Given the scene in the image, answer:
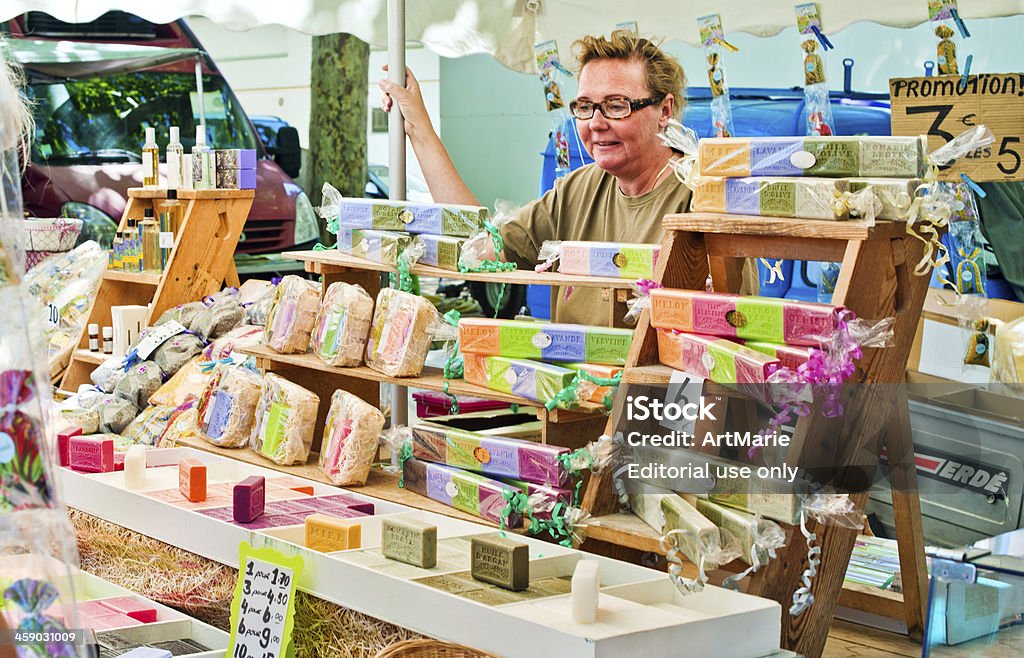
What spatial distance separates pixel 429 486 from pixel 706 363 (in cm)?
100

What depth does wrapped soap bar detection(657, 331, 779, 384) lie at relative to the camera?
2350 millimetres

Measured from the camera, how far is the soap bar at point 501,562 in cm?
235

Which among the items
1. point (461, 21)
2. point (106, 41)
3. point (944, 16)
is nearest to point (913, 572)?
point (944, 16)

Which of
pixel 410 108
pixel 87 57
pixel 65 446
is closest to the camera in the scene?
pixel 65 446

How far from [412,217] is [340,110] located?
7887 mm

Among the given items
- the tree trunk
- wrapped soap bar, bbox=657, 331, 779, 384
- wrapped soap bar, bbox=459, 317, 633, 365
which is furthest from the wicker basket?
the tree trunk

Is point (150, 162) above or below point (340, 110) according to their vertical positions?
below

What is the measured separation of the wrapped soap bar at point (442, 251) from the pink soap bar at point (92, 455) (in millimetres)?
1056

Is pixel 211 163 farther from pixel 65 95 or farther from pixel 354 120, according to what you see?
pixel 354 120

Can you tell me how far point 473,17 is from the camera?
5109mm

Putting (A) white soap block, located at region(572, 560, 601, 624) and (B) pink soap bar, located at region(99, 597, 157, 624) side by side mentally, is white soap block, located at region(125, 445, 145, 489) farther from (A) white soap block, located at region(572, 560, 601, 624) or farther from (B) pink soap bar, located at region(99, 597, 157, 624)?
(A) white soap block, located at region(572, 560, 601, 624)

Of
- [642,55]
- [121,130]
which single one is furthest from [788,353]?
[121,130]

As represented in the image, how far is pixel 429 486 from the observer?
3.19 metres

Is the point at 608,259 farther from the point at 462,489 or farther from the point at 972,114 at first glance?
the point at 972,114
